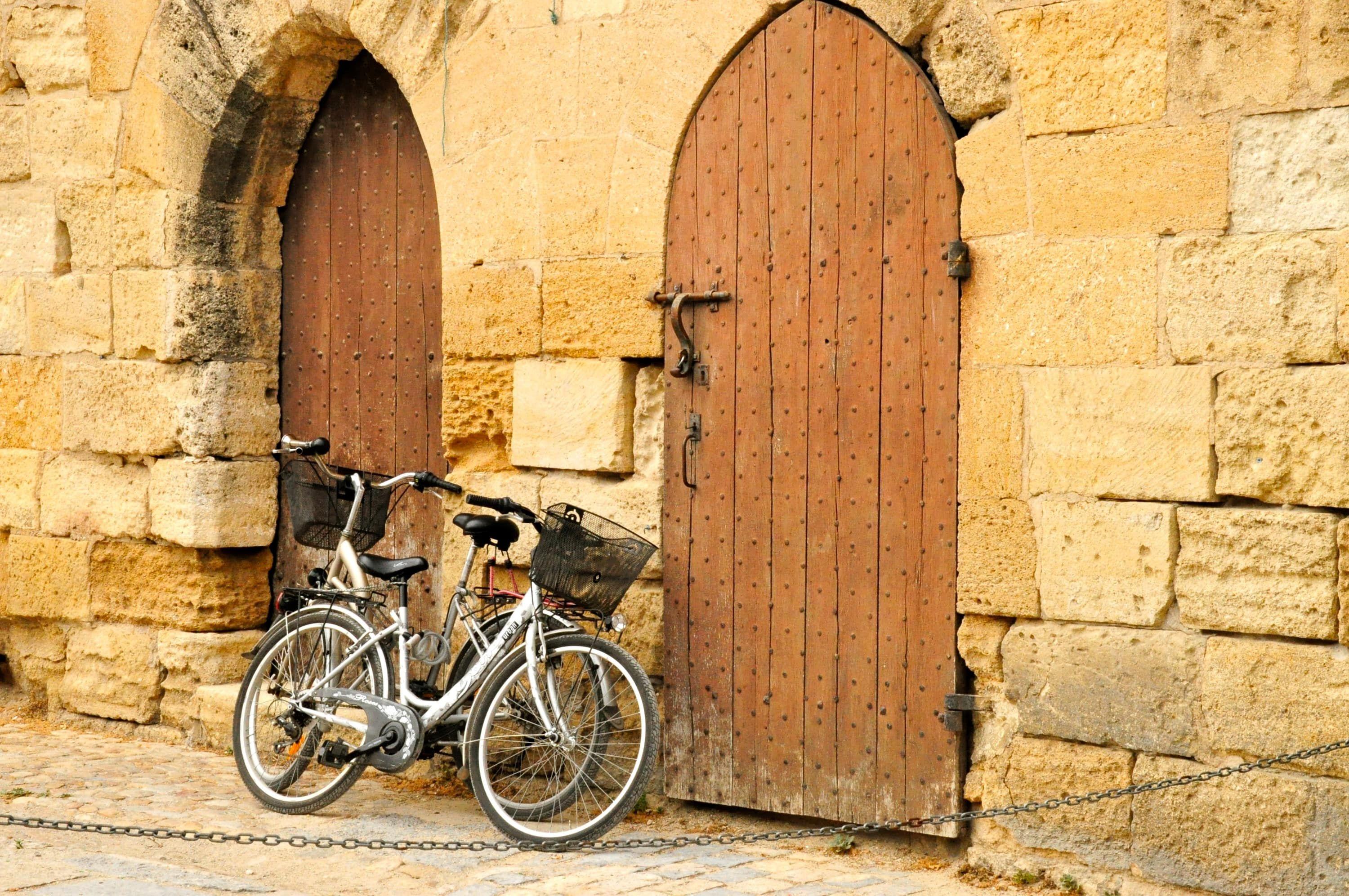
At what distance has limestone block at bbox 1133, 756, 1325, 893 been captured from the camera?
4.21 meters

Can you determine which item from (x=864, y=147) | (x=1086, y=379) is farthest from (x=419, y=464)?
(x=1086, y=379)

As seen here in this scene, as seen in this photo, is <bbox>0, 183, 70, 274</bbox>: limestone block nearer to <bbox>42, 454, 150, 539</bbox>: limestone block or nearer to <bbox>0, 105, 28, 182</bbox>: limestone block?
<bbox>0, 105, 28, 182</bbox>: limestone block

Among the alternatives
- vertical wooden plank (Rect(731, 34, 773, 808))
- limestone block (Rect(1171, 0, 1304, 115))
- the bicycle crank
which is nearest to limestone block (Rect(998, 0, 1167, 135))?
limestone block (Rect(1171, 0, 1304, 115))

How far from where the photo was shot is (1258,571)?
4277 mm

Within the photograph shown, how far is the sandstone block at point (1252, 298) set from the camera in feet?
13.7

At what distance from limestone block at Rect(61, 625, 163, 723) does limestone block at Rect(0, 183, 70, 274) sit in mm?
1682

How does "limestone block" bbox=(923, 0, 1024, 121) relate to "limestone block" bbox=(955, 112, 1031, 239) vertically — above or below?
above

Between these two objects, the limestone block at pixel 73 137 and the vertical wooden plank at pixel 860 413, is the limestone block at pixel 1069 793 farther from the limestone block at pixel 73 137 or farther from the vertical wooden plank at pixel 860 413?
the limestone block at pixel 73 137

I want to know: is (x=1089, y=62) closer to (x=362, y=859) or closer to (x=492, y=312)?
(x=492, y=312)

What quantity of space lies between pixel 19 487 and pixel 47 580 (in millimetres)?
456

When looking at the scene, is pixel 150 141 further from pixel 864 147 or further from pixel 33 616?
pixel 864 147

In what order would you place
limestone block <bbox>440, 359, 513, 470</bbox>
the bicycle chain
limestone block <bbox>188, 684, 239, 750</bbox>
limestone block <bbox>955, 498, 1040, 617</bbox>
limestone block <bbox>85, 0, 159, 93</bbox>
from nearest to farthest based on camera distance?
the bicycle chain, limestone block <bbox>955, 498, 1040, 617</bbox>, limestone block <bbox>440, 359, 513, 470</bbox>, limestone block <bbox>188, 684, 239, 750</bbox>, limestone block <bbox>85, 0, 159, 93</bbox>

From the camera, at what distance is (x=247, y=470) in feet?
22.4

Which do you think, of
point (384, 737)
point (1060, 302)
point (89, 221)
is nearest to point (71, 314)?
point (89, 221)
